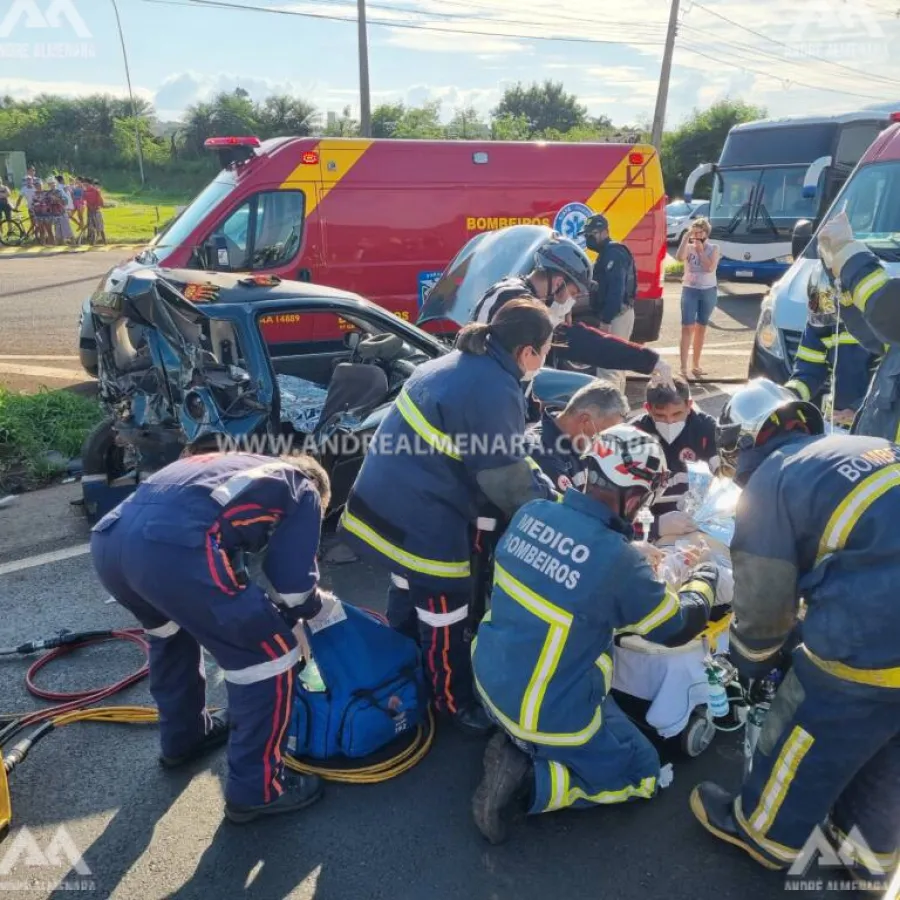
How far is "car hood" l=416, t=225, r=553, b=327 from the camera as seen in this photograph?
627 cm

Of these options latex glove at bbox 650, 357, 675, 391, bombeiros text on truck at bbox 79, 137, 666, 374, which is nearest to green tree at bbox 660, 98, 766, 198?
bombeiros text on truck at bbox 79, 137, 666, 374

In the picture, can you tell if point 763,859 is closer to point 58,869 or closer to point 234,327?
point 58,869

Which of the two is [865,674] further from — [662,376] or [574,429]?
[662,376]

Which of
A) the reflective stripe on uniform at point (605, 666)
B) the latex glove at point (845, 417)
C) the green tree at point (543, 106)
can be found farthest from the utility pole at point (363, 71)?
the green tree at point (543, 106)

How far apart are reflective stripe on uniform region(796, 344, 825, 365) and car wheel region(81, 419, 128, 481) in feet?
14.3

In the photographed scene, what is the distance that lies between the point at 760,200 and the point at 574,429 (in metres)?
13.1

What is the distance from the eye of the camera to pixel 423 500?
10.5 feet

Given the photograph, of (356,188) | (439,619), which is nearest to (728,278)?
(356,188)

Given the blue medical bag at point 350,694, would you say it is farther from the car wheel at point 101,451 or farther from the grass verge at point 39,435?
the grass verge at point 39,435

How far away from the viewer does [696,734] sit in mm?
3176

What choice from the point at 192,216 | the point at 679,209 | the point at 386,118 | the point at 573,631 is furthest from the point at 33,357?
the point at 386,118

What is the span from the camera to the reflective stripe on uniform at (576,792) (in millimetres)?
2789

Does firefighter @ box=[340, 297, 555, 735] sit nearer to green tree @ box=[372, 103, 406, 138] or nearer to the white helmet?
the white helmet

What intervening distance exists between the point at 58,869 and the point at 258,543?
1248 millimetres
